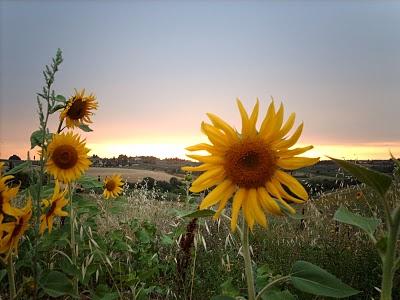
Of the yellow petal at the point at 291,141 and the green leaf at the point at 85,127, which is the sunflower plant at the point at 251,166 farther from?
the green leaf at the point at 85,127

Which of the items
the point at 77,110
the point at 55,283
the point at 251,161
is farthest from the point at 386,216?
the point at 77,110

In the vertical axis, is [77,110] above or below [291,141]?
above

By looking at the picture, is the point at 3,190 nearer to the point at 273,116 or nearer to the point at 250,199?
the point at 250,199

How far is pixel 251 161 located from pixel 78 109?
2880 mm

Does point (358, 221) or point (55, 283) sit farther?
point (55, 283)

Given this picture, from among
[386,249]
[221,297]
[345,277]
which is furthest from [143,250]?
[386,249]

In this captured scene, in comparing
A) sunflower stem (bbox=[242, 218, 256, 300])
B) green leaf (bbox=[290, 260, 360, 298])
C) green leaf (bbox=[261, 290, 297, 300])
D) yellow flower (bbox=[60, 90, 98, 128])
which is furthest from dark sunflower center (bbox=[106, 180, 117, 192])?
green leaf (bbox=[290, 260, 360, 298])

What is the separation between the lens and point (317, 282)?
5.62 ft

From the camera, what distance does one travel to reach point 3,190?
6.69ft

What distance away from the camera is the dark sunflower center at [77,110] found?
4.24m

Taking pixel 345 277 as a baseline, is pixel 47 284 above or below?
above

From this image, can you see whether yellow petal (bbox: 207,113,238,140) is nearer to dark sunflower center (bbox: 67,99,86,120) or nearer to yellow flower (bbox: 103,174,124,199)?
dark sunflower center (bbox: 67,99,86,120)

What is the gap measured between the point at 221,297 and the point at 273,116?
2.45 ft

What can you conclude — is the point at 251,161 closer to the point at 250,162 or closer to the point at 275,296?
the point at 250,162
